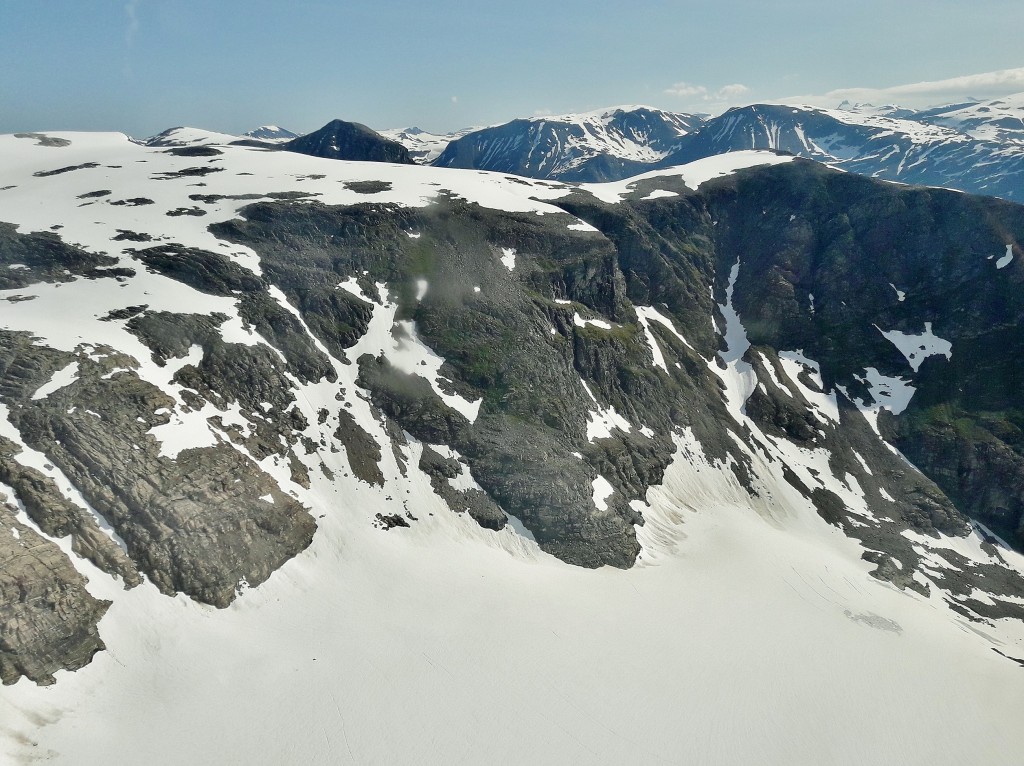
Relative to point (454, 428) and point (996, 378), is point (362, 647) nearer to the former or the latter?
point (454, 428)

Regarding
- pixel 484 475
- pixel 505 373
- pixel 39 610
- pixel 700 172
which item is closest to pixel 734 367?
pixel 505 373

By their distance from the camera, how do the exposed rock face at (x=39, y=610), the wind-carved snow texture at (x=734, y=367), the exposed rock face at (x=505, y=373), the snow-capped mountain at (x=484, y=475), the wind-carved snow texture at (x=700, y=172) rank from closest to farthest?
the exposed rock face at (x=39, y=610) < the snow-capped mountain at (x=484, y=475) < the exposed rock face at (x=505, y=373) < the wind-carved snow texture at (x=734, y=367) < the wind-carved snow texture at (x=700, y=172)

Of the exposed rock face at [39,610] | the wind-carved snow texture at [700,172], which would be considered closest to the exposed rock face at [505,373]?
the exposed rock face at [39,610]

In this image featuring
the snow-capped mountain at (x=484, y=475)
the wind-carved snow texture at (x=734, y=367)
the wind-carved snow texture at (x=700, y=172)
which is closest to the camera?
the snow-capped mountain at (x=484, y=475)

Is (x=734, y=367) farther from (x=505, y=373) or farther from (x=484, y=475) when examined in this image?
(x=484, y=475)

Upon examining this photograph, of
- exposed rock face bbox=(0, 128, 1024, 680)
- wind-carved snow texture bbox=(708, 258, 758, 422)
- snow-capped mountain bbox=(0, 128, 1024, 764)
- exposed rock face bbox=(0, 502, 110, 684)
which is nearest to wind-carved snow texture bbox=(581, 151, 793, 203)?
exposed rock face bbox=(0, 128, 1024, 680)

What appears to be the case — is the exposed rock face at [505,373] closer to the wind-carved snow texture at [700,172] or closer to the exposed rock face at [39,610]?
the exposed rock face at [39,610]

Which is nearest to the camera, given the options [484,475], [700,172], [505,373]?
[484,475]

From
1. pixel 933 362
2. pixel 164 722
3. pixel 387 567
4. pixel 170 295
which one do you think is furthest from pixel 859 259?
pixel 164 722
